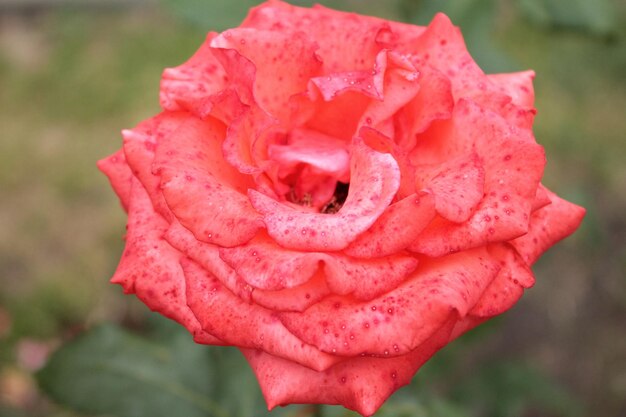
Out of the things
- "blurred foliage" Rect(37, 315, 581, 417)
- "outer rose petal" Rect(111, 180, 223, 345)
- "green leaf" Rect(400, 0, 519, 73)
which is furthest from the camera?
"green leaf" Rect(400, 0, 519, 73)

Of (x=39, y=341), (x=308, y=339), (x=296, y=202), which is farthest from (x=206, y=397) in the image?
(x=39, y=341)

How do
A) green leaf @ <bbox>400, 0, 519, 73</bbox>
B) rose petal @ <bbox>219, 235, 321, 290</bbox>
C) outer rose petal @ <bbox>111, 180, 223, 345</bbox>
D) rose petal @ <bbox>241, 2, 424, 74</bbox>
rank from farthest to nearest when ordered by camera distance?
green leaf @ <bbox>400, 0, 519, 73</bbox> → rose petal @ <bbox>241, 2, 424, 74</bbox> → outer rose petal @ <bbox>111, 180, 223, 345</bbox> → rose petal @ <bbox>219, 235, 321, 290</bbox>

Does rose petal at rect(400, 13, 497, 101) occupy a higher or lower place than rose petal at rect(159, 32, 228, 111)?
higher

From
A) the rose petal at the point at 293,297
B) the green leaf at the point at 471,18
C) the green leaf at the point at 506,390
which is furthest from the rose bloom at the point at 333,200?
the green leaf at the point at 506,390

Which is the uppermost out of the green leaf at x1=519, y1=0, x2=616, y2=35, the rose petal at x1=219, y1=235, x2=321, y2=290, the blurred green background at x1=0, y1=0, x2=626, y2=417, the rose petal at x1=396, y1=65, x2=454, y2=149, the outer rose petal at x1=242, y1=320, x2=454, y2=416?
the rose petal at x1=396, y1=65, x2=454, y2=149

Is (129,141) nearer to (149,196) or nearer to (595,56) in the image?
(149,196)

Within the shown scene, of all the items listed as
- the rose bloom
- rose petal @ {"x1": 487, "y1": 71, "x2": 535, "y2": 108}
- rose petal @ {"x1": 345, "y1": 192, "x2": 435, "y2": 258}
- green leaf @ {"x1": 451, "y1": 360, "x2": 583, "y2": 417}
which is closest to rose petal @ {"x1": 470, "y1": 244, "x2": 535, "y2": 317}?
the rose bloom

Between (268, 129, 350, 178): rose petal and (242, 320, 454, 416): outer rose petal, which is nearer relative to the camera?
(242, 320, 454, 416): outer rose petal

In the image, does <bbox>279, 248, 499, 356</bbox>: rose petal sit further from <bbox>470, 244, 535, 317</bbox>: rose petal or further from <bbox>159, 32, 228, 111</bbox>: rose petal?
<bbox>159, 32, 228, 111</bbox>: rose petal
